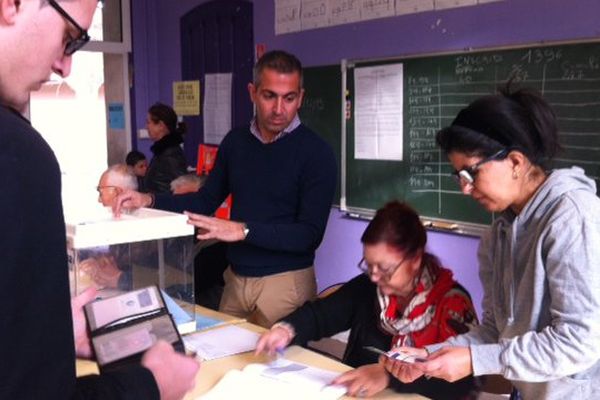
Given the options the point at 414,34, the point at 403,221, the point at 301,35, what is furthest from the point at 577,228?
the point at 301,35

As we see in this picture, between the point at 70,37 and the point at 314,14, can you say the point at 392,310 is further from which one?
the point at 314,14

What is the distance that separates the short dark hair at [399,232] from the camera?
187 cm

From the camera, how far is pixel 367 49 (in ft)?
12.0

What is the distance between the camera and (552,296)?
136 centimetres

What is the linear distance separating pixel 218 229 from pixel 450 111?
1614 millimetres

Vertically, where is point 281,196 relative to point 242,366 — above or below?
above

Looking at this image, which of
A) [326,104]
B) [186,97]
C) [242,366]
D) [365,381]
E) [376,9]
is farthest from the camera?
[186,97]

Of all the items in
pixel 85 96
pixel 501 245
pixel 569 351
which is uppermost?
pixel 85 96

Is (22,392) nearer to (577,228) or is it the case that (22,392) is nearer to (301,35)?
(577,228)

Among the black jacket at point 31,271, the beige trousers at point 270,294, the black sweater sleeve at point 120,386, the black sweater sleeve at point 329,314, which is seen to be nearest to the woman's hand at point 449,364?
the black sweater sleeve at point 329,314

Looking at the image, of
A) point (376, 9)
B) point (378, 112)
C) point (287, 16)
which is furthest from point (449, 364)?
point (287, 16)

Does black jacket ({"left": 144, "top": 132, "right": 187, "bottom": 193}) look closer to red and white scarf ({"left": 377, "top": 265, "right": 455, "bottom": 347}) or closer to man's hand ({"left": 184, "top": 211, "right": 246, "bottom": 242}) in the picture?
man's hand ({"left": 184, "top": 211, "right": 246, "bottom": 242})

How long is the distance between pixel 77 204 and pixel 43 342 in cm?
163

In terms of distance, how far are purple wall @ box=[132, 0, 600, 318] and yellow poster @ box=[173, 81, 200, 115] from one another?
2.13ft
